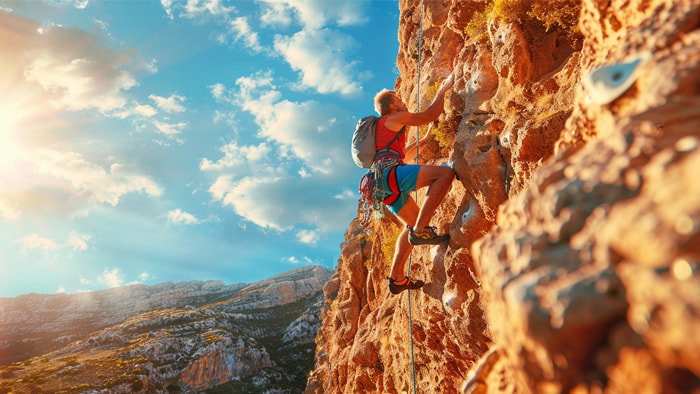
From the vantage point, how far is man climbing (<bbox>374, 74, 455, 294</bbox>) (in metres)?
5.11

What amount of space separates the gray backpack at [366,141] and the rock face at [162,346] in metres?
58.8

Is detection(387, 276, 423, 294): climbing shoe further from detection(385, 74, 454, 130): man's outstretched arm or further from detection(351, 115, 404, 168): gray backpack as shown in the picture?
detection(385, 74, 454, 130): man's outstretched arm

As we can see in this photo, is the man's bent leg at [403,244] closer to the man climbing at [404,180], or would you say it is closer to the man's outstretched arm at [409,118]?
the man climbing at [404,180]

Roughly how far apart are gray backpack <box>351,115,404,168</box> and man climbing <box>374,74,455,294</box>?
9 cm

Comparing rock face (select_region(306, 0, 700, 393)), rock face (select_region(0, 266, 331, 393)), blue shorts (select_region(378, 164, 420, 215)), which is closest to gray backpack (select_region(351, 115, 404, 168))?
blue shorts (select_region(378, 164, 420, 215))

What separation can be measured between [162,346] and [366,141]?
74.4 m

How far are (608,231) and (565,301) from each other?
33cm

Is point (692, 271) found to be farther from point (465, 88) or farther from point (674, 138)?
point (465, 88)

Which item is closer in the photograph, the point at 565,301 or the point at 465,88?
the point at 565,301

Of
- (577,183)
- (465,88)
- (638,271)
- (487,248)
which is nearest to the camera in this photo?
(638,271)

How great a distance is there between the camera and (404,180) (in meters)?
5.16

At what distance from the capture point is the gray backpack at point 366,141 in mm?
5676

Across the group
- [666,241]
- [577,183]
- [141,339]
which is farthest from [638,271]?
[141,339]

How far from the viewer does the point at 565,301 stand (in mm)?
1186
